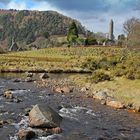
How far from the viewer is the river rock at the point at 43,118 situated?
2588 centimetres

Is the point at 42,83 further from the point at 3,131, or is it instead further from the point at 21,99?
the point at 3,131

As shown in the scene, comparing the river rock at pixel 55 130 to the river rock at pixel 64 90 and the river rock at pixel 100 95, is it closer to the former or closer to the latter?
the river rock at pixel 100 95

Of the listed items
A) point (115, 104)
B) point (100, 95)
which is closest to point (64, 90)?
point (100, 95)

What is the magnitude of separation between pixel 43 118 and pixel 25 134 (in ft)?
10.2

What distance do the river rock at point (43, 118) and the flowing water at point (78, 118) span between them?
0.60m

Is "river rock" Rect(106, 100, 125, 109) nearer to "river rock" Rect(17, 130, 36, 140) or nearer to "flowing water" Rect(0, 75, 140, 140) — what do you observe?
"flowing water" Rect(0, 75, 140, 140)

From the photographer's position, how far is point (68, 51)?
124875mm

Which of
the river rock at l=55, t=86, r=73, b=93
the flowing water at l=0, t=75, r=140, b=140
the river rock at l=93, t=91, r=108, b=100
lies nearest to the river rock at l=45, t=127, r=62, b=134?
the flowing water at l=0, t=75, r=140, b=140

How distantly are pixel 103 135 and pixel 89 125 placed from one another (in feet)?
8.61

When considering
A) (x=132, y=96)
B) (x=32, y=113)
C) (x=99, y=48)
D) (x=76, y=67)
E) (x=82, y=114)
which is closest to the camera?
(x=32, y=113)

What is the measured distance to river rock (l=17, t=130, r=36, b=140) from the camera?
23.1 m

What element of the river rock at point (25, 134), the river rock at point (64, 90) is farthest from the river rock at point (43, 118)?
the river rock at point (64, 90)

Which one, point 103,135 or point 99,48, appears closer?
point 103,135

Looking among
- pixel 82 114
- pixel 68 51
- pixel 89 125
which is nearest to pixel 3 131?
pixel 89 125
